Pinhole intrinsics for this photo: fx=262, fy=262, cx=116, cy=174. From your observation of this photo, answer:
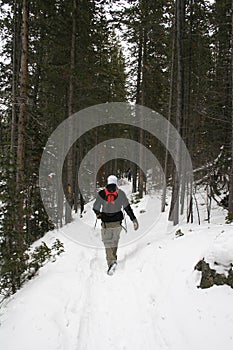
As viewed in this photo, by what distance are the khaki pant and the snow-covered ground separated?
14.4 inches

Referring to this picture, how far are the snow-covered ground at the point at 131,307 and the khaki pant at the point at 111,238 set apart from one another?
0.37 m

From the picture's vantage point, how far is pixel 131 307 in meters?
4.79

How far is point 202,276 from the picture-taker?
454cm

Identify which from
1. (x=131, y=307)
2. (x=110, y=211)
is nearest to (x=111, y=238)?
(x=110, y=211)

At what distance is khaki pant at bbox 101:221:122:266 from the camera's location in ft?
22.9

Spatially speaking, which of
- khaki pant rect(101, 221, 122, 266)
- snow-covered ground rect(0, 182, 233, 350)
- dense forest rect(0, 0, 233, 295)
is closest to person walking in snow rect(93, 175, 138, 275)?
khaki pant rect(101, 221, 122, 266)

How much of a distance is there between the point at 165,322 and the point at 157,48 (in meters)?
17.0

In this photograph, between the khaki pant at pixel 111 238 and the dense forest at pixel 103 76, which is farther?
the dense forest at pixel 103 76

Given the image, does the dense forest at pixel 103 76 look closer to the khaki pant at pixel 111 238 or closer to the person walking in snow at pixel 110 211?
the person walking in snow at pixel 110 211

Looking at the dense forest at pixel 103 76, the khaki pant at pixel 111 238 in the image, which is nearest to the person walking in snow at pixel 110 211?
the khaki pant at pixel 111 238

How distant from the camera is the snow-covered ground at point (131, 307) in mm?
3760

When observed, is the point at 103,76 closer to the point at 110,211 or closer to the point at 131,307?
the point at 110,211

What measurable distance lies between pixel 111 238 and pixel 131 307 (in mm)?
2530

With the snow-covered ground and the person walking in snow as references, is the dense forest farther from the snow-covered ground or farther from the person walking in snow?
the snow-covered ground
